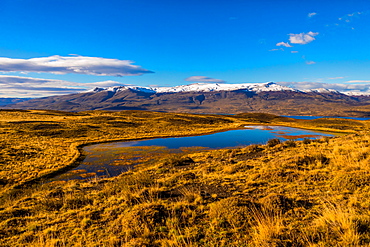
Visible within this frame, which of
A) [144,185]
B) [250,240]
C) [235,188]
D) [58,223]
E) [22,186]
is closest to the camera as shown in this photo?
[250,240]

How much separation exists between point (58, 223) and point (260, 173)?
1158 centimetres

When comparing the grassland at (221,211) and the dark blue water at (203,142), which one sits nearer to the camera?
the grassland at (221,211)

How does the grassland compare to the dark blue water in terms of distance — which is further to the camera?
the dark blue water

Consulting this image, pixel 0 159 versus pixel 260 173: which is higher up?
pixel 260 173

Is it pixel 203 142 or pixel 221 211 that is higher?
pixel 221 211

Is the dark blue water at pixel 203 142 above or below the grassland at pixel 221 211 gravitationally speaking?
below

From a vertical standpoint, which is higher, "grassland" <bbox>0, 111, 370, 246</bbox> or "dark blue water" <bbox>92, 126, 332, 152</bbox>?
"grassland" <bbox>0, 111, 370, 246</bbox>

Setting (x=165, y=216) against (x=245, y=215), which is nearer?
(x=245, y=215)

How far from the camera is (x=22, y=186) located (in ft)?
A: 56.9

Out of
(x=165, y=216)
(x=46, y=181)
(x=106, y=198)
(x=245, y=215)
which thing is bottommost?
(x=46, y=181)

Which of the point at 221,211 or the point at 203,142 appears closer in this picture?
the point at 221,211

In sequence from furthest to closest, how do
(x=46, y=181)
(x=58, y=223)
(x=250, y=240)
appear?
1. (x=46, y=181)
2. (x=58, y=223)
3. (x=250, y=240)

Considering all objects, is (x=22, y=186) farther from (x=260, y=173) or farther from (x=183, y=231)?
(x=260, y=173)

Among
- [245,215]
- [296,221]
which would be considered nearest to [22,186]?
[245,215]
